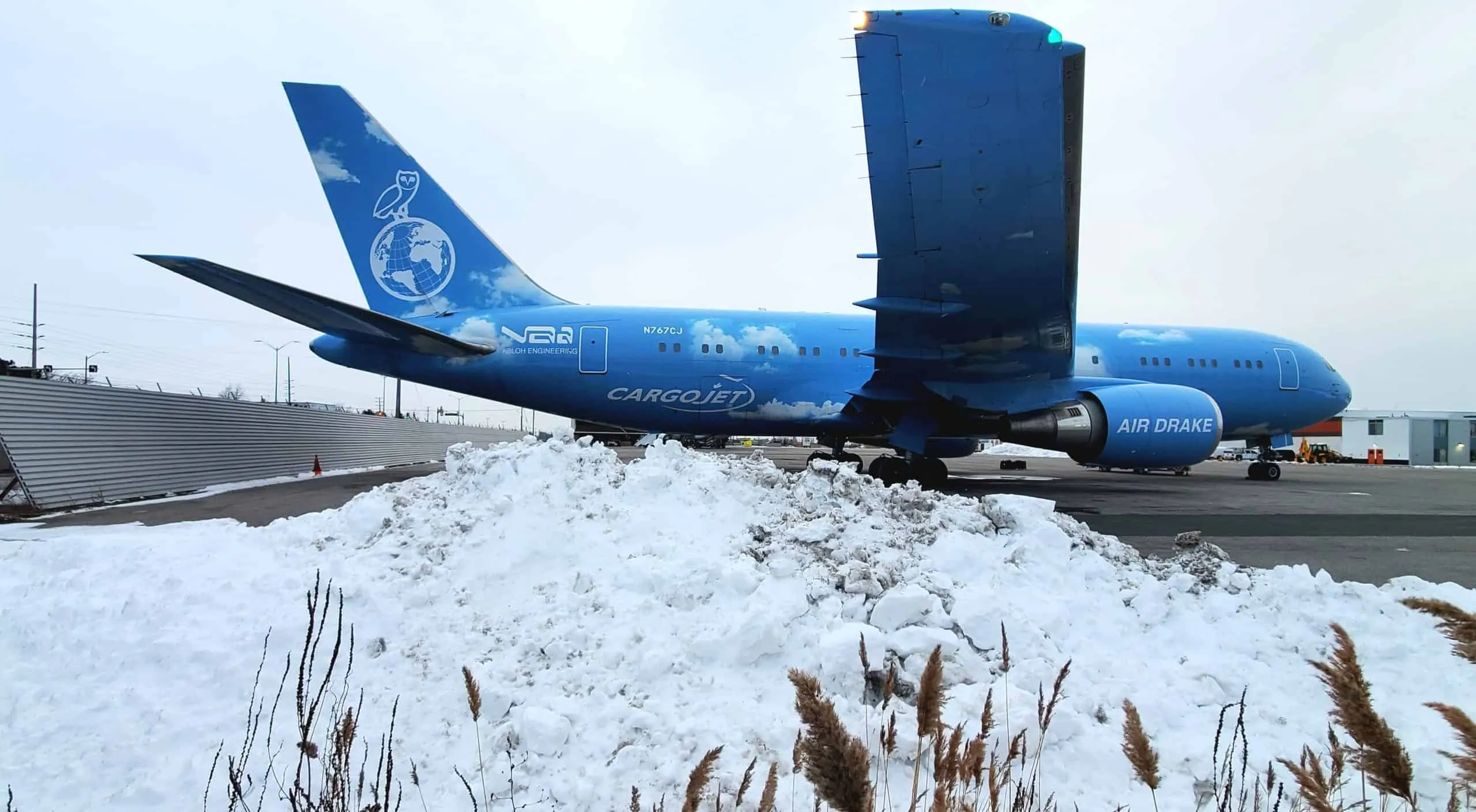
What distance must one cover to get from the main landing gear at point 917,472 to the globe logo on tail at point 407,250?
776cm

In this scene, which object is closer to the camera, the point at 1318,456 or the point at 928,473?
the point at 928,473

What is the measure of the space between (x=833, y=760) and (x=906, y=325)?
846 cm

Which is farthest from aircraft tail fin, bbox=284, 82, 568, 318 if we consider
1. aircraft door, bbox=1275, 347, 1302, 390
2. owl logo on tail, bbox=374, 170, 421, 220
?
aircraft door, bbox=1275, 347, 1302, 390

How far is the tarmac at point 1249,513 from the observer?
19.5 feet

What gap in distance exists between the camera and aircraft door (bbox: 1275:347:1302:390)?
551 inches

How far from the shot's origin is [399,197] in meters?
11.1

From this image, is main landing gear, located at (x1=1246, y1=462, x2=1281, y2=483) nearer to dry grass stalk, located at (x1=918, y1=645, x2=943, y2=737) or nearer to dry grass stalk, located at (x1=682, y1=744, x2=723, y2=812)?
dry grass stalk, located at (x1=918, y1=645, x2=943, y2=737)

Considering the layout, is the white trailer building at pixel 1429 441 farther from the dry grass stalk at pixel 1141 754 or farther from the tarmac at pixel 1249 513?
the dry grass stalk at pixel 1141 754

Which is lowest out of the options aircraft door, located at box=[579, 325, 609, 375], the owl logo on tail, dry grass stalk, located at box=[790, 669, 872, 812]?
dry grass stalk, located at box=[790, 669, 872, 812]

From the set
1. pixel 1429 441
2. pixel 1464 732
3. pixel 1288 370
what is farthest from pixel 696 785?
pixel 1429 441

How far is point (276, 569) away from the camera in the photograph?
381 cm

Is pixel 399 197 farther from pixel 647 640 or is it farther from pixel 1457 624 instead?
pixel 1457 624

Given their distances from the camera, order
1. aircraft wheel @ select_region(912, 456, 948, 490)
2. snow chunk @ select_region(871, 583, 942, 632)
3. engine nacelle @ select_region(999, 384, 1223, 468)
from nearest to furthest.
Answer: snow chunk @ select_region(871, 583, 942, 632) < engine nacelle @ select_region(999, 384, 1223, 468) < aircraft wheel @ select_region(912, 456, 948, 490)

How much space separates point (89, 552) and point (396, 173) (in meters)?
8.51
